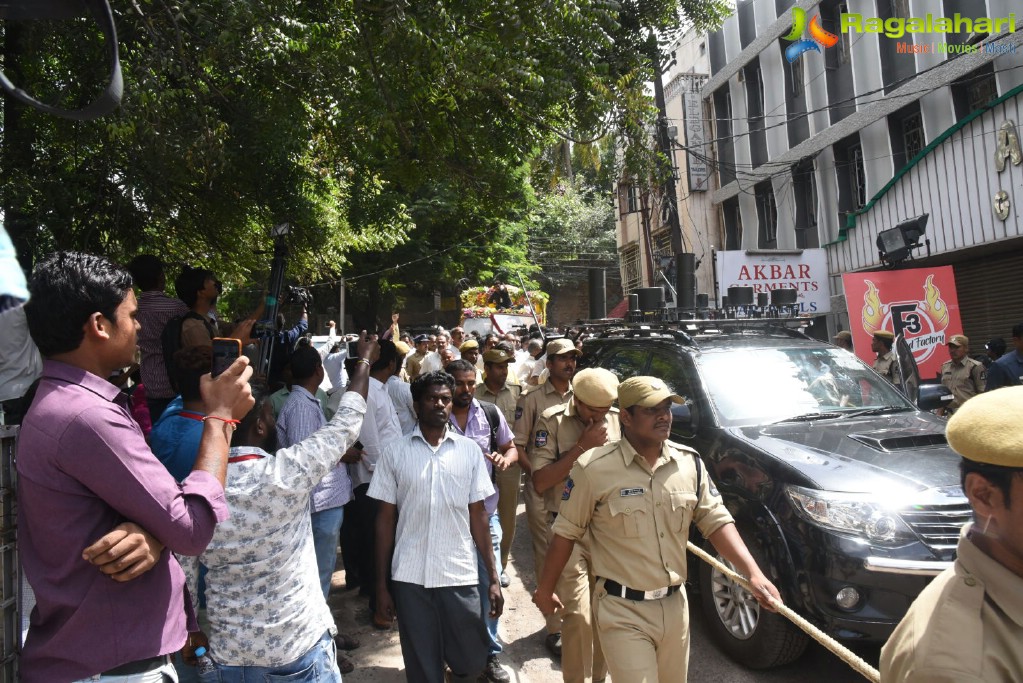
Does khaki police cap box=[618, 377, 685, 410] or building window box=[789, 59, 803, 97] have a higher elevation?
building window box=[789, 59, 803, 97]

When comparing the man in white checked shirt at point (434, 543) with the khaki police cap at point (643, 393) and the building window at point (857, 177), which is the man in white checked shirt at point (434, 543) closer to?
the khaki police cap at point (643, 393)

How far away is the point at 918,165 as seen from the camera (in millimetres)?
12156

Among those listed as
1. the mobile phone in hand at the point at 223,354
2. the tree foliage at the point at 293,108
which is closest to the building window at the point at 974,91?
the tree foliage at the point at 293,108

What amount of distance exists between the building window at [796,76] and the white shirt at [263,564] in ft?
55.3

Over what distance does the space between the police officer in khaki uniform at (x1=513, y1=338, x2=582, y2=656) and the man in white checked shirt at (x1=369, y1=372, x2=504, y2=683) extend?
4.49 feet

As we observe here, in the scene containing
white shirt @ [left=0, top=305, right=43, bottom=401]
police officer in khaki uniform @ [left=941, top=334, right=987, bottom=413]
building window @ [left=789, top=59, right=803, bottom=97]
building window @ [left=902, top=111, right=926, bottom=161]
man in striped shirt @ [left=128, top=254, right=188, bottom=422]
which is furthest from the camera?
building window @ [left=789, top=59, right=803, bottom=97]

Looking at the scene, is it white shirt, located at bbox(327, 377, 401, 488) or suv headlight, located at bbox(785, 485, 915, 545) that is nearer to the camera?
suv headlight, located at bbox(785, 485, 915, 545)

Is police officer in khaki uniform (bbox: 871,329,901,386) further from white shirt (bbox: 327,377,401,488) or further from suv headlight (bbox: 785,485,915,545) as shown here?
white shirt (bbox: 327,377,401,488)

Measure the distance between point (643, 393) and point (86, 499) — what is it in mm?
2297

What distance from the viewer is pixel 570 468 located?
13.8ft

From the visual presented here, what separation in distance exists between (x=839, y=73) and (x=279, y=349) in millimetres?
14271

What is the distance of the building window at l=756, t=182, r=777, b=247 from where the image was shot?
18266 millimetres

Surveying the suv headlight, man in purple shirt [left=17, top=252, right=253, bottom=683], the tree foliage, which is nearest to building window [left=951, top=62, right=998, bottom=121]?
the tree foliage

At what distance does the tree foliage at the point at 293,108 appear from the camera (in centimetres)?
444
